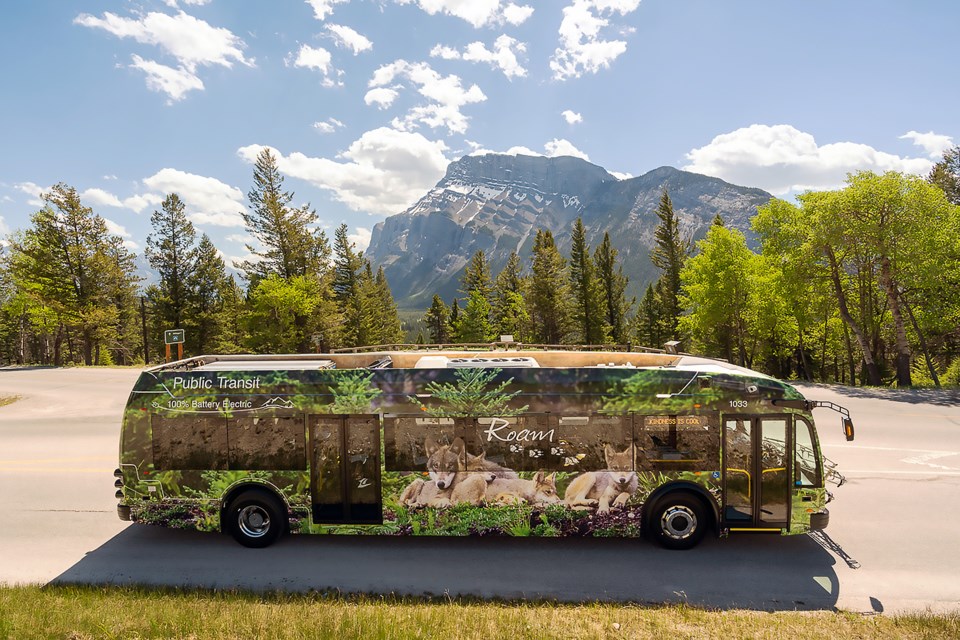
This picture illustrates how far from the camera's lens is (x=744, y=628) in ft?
19.8

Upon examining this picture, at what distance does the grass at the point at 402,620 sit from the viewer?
5828 mm

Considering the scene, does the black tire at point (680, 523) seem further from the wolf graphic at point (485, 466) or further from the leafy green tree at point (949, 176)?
the leafy green tree at point (949, 176)

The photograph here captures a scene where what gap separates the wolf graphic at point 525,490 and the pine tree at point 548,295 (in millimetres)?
38490

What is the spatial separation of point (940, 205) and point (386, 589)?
3097cm

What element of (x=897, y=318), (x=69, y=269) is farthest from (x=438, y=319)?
(x=897, y=318)

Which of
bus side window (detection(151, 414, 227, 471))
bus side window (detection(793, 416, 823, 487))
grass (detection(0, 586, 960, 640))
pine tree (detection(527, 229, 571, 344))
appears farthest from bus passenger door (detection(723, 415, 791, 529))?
pine tree (detection(527, 229, 571, 344))

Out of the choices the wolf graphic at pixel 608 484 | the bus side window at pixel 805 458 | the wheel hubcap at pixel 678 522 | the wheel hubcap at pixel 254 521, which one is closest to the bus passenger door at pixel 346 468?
the wheel hubcap at pixel 254 521

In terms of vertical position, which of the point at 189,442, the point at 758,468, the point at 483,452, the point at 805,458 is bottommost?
the point at 758,468

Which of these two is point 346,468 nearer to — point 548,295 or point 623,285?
point 548,295

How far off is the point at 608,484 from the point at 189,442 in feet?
23.8

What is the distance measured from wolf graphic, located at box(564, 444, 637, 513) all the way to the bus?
0.9 inches

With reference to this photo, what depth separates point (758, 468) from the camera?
8094 mm

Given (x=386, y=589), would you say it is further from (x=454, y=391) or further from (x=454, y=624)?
(x=454, y=391)

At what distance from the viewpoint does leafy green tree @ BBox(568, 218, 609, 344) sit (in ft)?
157
